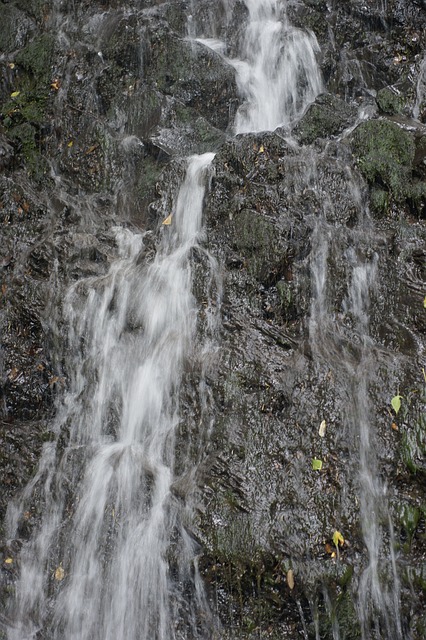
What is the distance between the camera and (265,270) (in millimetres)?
6230

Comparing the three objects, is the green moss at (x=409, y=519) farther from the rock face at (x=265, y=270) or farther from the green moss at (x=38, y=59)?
the green moss at (x=38, y=59)

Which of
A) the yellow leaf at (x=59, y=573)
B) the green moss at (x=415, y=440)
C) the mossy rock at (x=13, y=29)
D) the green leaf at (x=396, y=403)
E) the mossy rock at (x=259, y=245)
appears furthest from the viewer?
the mossy rock at (x=13, y=29)

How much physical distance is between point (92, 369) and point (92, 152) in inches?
147

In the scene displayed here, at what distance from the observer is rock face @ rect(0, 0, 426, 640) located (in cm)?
477

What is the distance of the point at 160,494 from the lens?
17.4ft

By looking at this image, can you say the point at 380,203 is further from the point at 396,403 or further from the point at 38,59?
the point at 38,59

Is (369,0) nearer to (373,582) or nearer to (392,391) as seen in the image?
(392,391)

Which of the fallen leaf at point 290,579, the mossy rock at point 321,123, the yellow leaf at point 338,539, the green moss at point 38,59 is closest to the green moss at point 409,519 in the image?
the yellow leaf at point 338,539

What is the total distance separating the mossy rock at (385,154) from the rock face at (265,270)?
0.07ft

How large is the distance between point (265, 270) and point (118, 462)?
2.31m

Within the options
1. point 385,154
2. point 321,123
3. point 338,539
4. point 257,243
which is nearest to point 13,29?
point 321,123

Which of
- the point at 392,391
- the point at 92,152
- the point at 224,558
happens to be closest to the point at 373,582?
the point at 224,558

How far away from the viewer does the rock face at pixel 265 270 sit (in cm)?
477

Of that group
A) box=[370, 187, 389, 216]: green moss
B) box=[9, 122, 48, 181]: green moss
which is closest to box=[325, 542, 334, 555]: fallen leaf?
box=[370, 187, 389, 216]: green moss
